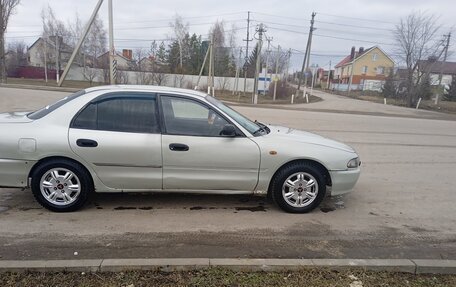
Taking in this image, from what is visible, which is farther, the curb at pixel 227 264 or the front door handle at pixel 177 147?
the front door handle at pixel 177 147

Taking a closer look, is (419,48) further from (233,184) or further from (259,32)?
(233,184)

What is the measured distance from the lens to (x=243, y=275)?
3.19 m

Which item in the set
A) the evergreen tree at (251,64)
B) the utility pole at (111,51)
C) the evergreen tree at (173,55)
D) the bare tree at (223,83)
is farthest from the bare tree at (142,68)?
the utility pole at (111,51)

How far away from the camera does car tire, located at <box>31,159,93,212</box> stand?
173 inches

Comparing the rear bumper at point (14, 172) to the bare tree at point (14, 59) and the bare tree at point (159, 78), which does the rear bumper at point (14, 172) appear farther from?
the bare tree at point (14, 59)

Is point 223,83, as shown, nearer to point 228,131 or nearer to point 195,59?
point 195,59

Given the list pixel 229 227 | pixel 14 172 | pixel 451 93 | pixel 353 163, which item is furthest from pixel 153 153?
pixel 451 93

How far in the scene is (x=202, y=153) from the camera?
14.8ft

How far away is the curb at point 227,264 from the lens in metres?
3.17

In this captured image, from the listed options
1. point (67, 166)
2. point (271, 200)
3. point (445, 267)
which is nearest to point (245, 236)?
point (271, 200)

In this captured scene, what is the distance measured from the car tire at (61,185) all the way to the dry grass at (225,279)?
148cm

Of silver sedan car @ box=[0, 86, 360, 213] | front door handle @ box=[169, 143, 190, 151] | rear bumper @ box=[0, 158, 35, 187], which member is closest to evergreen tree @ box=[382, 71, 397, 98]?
silver sedan car @ box=[0, 86, 360, 213]

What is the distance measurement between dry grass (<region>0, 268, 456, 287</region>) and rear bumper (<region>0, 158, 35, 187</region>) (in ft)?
5.33

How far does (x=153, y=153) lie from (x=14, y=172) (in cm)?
167
